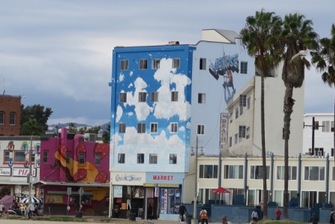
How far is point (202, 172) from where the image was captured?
116562 mm

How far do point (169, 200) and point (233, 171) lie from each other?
809 centimetres

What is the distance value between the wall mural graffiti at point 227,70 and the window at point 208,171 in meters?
8.08

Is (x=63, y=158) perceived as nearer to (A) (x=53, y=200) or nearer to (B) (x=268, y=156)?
(A) (x=53, y=200)

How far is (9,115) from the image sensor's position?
14975 cm

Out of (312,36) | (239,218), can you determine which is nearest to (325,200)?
(239,218)

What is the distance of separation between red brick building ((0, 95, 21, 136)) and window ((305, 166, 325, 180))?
5393 cm

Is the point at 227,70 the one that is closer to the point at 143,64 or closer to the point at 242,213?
the point at 143,64

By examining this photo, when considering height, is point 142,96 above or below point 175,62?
below

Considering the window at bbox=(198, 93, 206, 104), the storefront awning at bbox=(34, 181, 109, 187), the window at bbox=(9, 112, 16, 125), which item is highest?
the window at bbox=(198, 93, 206, 104)

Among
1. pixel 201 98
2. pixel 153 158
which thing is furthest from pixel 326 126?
pixel 153 158

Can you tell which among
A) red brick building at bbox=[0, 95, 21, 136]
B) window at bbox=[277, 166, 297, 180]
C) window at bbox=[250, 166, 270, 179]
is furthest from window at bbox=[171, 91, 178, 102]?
red brick building at bbox=[0, 95, 21, 136]

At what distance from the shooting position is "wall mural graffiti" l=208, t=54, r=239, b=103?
Result: 118812mm

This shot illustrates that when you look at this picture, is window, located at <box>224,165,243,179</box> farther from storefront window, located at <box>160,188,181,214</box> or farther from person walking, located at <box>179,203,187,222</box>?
person walking, located at <box>179,203,187,222</box>

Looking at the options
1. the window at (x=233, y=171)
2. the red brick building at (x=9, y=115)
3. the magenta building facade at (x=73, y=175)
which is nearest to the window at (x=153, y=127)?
the window at (x=233, y=171)
